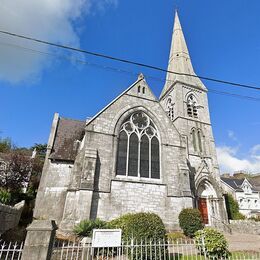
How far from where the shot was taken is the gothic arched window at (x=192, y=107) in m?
28.8

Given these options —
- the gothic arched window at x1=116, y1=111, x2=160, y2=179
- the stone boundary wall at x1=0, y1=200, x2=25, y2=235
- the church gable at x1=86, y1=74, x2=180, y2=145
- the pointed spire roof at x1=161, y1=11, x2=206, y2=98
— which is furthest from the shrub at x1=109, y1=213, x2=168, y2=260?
the pointed spire roof at x1=161, y1=11, x2=206, y2=98

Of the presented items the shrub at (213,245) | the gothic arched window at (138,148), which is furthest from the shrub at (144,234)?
the gothic arched window at (138,148)

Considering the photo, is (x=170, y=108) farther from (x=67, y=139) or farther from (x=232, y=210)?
(x=67, y=139)

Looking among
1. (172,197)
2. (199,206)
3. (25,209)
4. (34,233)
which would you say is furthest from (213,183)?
(34,233)

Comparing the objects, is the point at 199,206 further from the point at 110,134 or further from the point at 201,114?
the point at 201,114

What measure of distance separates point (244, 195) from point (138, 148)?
103 feet

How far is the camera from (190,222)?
1405 cm

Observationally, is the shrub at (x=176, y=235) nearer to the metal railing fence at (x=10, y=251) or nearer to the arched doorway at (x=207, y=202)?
the arched doorway at (x=207, y=202)

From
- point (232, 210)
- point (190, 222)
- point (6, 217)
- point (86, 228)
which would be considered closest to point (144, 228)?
point (86, 228)

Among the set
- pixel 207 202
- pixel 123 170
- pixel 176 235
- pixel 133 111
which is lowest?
pixel 176 235

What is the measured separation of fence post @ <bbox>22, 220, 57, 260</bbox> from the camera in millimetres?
5594

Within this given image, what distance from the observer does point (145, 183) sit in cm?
1553

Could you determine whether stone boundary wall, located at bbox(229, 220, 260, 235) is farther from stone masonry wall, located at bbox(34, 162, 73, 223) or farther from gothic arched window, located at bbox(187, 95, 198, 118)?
stone masonry wall, located at bbox(34, 162, 73, 223)

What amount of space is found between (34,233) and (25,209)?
491 inches
